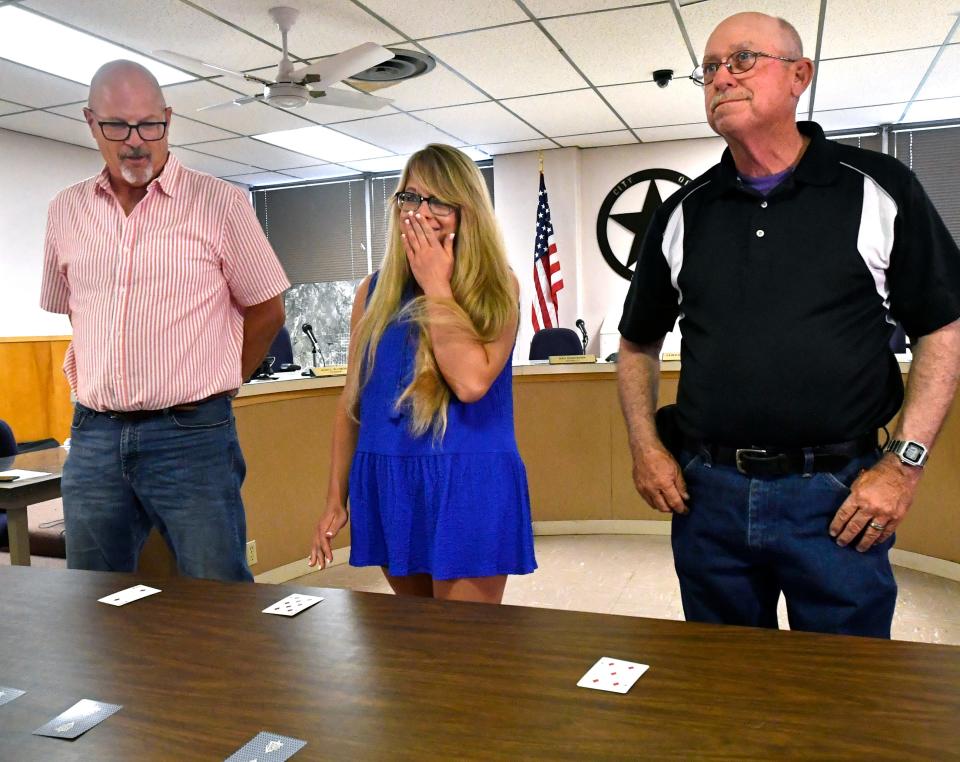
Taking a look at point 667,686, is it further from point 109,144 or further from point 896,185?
point 109,144

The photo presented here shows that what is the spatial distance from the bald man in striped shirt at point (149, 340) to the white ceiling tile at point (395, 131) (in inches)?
173

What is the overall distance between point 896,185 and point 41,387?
20.3 ft

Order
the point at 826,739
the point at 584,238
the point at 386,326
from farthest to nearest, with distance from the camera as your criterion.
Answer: the point at 584,238
the point at 386,326
the point at 826,739

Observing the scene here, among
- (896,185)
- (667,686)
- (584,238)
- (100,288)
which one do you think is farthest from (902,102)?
(667,686)

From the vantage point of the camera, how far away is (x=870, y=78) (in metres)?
5.71

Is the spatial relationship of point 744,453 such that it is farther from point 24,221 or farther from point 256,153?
point 256,153

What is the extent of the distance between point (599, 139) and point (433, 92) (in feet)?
7.15

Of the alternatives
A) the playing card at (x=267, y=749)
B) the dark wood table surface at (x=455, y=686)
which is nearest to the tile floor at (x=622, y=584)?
the dark wood table surface at (x=455, y=686)

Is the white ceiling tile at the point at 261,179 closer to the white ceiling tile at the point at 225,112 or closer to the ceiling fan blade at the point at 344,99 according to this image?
the white ceiling tile at the point at 225,112

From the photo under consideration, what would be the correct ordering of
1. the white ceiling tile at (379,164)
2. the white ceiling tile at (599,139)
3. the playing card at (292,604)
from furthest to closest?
the white ceiling tile at (379,164)
the white ceiling tile at (599,139)
the playing card at (292,604)

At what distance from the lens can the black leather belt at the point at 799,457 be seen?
1381mm

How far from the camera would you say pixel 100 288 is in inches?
75.2

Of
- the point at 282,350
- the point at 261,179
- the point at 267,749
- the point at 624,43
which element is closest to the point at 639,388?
the point at 267,749

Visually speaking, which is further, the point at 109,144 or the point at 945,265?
the point at 109,144
